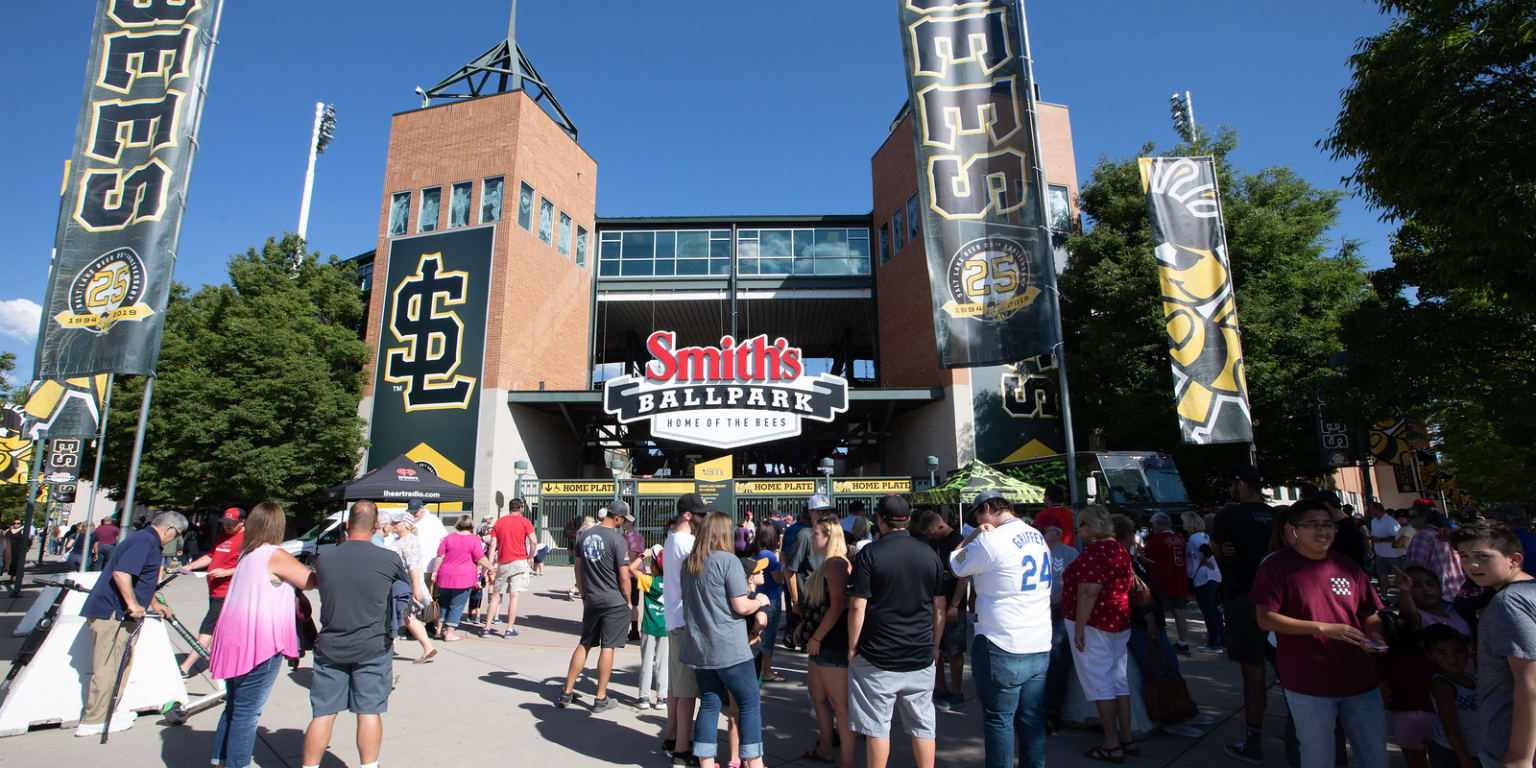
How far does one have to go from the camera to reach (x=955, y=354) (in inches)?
411

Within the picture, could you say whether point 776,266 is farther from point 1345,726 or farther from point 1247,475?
point 1345,726

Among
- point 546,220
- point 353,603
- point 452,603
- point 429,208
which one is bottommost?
point 452,603

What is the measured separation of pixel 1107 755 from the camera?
4938mm

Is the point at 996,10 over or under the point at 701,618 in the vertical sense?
over

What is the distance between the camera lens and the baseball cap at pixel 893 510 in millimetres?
4445

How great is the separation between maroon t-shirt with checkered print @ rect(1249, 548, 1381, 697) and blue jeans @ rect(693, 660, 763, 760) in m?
2.83

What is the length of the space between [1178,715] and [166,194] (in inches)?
514

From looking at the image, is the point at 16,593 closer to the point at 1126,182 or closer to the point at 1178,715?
the point at 1178,715

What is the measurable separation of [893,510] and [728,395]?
→ 1805 cm

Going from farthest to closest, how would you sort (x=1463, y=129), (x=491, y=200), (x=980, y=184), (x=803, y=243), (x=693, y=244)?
(x=693, y=244) < (x=803, y=243) < (x=491, y=200) < (x=980, y=184) < (x=1463, y=129)

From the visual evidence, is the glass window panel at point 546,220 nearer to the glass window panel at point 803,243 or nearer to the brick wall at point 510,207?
the brick wall at point 510,207

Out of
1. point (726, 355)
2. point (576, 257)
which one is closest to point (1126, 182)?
point (726, 355)

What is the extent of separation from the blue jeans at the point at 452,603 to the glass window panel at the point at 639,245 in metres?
20.2

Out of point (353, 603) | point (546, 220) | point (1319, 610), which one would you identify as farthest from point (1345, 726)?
point (546, 220)
